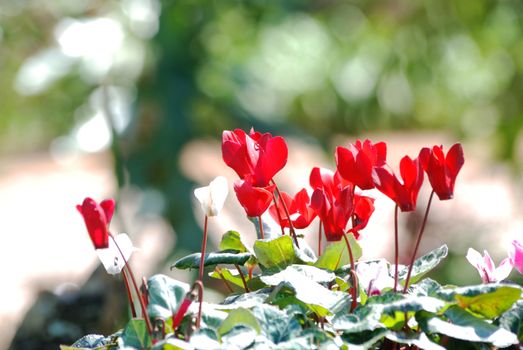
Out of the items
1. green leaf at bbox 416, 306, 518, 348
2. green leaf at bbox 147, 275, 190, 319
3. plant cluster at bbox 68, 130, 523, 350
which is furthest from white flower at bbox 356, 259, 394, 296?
green leaf at bbox 147, 275, 190, 319

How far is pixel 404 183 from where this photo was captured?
3.23 ft

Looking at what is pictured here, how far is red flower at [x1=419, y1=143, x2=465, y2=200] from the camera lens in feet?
3.24

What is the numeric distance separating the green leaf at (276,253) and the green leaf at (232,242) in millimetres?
70

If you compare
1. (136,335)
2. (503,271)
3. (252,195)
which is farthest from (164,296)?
(503,271)

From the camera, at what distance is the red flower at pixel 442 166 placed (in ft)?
3.24

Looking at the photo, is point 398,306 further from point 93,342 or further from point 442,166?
point 93,342

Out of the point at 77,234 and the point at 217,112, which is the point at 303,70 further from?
the point at 217,112

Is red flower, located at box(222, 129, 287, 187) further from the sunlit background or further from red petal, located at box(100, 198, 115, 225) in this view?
the sunlit background

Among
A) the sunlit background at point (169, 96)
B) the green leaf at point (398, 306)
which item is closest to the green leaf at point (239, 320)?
the green leaf at point (398, 306)

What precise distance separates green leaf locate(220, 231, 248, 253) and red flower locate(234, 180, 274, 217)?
0.09m

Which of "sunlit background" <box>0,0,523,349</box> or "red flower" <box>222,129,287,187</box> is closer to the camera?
"red flower" <box>222,129,287,187</box>

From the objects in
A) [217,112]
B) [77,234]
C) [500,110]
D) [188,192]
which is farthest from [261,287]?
[77,234]

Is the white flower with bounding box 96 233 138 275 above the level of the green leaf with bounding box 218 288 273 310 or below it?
above

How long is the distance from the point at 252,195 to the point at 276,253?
0.23 feet
